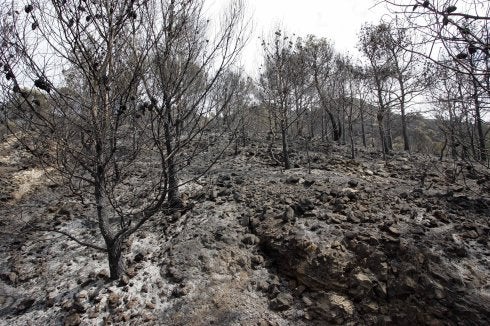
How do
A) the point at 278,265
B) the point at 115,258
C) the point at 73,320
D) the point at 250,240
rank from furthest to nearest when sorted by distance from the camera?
the point at 250,240, the point at 278,265, the point at 115,258, the point at 73,320

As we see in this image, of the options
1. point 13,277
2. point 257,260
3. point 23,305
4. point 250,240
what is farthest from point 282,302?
point 13,277

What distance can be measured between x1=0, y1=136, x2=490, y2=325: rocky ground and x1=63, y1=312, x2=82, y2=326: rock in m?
0.02

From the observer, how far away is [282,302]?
426 cm

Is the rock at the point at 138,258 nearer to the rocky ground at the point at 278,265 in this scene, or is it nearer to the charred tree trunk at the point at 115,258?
the rocky ground at the point at 278,265

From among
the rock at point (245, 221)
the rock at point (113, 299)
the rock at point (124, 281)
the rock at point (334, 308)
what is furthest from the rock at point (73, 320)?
the rock at point (334, 308)

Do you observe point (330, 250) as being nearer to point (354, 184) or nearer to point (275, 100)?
point (354, 184)

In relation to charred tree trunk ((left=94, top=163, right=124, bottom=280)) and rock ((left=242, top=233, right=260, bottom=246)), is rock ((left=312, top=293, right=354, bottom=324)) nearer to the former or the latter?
rock ((left=242, top=233, right=260, bottom=246))

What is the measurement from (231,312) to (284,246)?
1320 mm

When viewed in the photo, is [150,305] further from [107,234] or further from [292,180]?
[292,180]

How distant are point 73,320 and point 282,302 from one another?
9.11 feet

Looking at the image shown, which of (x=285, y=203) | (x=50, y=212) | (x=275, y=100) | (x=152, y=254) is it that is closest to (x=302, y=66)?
(x=275, y=100)

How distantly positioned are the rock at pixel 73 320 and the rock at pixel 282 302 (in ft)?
8.42

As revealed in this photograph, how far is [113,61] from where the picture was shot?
3637 mm

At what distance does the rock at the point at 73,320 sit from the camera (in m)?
4.07
